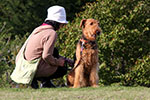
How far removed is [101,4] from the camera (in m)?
9.55

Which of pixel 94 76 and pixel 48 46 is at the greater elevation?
pixel 48 46

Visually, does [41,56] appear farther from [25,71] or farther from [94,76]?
[94,76]

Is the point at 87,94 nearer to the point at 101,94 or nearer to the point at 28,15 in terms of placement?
the point at 101,94

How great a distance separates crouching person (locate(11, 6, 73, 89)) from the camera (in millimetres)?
6199

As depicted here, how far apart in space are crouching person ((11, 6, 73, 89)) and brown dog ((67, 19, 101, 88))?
1.03 ft

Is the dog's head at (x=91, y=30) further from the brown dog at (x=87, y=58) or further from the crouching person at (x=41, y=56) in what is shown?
the crouching person at (x=41, y=56)

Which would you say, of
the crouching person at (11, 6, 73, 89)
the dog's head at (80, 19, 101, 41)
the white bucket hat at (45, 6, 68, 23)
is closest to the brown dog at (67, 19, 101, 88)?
the dog's head at (80, 19, 101, 41)

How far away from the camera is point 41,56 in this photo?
630cm

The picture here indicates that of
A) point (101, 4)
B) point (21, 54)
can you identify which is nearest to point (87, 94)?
point (21, 54)

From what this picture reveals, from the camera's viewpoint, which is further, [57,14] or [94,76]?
[94,76]

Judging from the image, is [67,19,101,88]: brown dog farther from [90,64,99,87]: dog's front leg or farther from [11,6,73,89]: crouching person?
[11,6,73,89]: crouching person

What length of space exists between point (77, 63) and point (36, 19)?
700 cm

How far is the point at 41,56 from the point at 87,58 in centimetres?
85

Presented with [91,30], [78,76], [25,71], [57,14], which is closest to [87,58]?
A: [78,76]
